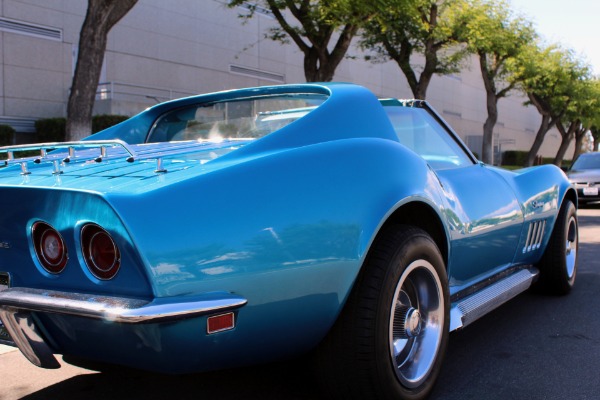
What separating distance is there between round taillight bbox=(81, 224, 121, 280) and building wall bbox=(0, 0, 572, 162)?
1660cm

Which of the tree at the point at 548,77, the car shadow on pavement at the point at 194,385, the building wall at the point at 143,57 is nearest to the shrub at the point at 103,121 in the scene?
the building wall at the point at 143,57

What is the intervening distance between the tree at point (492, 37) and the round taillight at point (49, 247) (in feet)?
67.1

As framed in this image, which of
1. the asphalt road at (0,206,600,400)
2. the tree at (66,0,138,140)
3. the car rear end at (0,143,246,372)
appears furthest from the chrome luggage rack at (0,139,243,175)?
the tree at (66,0,138,140)

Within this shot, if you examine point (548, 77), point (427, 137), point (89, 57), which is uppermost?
point (548, 77)

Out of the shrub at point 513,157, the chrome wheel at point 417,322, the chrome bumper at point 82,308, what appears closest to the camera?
the chrome bumper at point 82,308

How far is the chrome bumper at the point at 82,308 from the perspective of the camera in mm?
1881

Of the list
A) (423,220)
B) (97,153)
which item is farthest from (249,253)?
(97,153)

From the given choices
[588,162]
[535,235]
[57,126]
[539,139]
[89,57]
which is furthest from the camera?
[539,139]

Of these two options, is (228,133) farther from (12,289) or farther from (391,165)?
(12,289)

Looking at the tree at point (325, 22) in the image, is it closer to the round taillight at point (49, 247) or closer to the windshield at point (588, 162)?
the windshield at point (588, 162)

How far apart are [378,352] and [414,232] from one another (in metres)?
0.57

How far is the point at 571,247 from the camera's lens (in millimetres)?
5176

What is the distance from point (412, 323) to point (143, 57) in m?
19.4

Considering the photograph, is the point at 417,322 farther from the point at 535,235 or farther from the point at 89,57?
the point at 89,57
